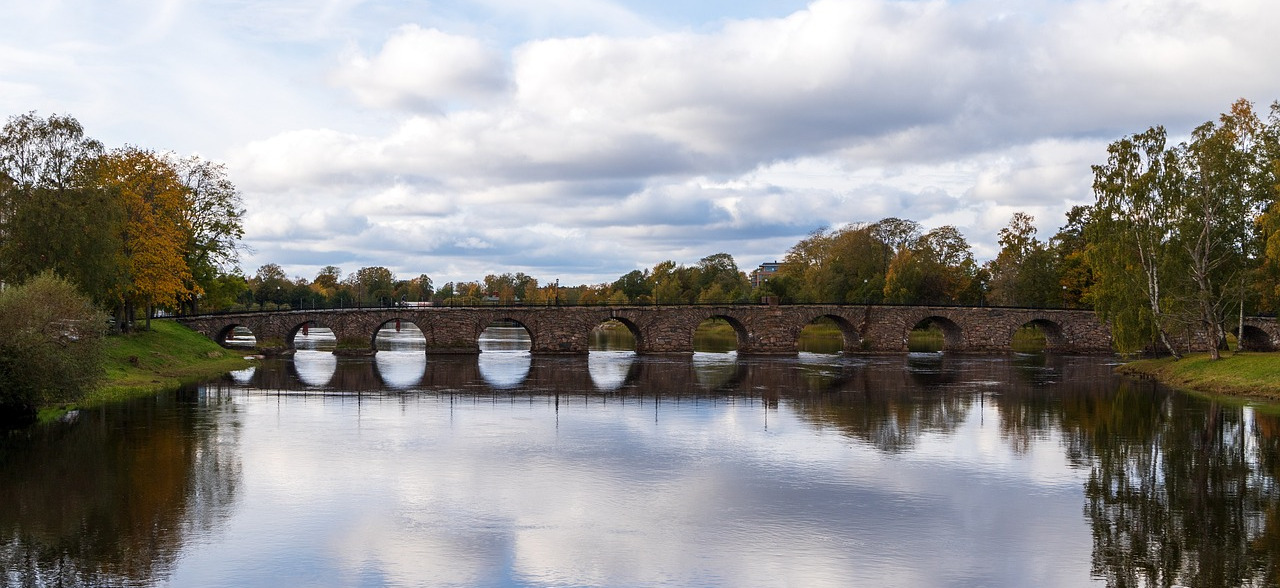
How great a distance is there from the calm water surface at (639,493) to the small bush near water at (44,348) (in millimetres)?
1727

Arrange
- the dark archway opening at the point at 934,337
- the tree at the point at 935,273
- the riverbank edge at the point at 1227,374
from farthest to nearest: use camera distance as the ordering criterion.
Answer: the tree at the point at 935,273 < the dark archway opening at the point at 934,337 < the riverbank edge at the point at 1227,374

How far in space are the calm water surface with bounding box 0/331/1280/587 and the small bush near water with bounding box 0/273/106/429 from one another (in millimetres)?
1727

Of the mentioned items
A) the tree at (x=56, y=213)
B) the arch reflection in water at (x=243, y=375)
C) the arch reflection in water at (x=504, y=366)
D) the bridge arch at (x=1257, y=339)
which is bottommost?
the arch reflection in water at (x=504, y=366)

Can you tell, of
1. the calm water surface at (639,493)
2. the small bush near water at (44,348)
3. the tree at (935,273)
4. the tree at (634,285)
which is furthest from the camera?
the tree at (634,285)

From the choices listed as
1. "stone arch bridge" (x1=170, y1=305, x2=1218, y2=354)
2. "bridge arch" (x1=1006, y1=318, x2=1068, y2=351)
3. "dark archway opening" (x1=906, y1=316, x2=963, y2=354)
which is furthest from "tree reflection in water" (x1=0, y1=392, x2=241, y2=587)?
"bridge arch" (x1=1006, y1=318, x2=1068, y2=351)

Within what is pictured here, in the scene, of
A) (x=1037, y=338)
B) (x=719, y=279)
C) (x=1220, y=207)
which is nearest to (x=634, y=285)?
(x=719, y=279)

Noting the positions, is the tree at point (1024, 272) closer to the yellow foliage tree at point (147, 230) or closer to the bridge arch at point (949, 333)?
the bridge arch at point (949, 333)

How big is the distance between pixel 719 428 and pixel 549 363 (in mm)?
36122

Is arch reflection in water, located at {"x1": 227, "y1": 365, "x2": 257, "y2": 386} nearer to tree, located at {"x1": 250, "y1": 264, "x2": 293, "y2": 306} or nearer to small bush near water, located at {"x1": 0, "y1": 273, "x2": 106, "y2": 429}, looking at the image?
small bush near water, located at {"x1": 0, "y1": 273, "x2": 106, "y2": 429}

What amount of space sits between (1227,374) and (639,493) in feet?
131

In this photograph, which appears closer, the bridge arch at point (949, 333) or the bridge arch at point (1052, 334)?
the bridge arch at point (949, 333)

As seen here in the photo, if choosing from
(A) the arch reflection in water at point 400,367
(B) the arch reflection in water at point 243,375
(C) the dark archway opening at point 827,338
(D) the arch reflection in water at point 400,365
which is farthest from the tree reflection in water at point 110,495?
(C) the dark archway opening at point 827,338

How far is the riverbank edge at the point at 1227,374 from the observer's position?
4662 centimetres

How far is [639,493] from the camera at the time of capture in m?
24.2
